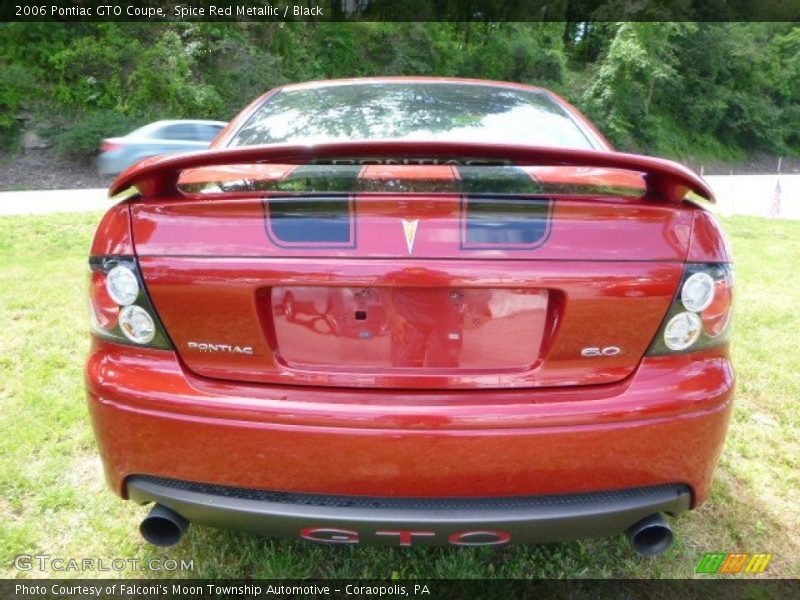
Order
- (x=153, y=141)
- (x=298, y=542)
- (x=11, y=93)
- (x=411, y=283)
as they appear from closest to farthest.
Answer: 1. (x=411, y=283)
2. (x=298, y=542)
3. (x=153, y=141)
4. (x=11, y=93)

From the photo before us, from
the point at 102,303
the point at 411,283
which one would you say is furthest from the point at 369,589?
the point at 102,303

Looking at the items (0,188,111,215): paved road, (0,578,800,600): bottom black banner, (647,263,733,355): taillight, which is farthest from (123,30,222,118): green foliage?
(647,263,733,355): taillight

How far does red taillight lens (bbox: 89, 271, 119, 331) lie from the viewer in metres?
1.49

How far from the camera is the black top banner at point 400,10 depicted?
19.1 meters

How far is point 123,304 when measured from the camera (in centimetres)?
147

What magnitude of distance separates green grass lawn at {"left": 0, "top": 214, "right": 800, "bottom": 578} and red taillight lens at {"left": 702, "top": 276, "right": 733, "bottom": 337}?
94 cm

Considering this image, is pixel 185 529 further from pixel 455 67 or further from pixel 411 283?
pixel 455 67

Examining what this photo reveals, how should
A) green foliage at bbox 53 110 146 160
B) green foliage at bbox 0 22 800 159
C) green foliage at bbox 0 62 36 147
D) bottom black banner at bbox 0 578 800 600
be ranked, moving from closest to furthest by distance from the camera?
bottom black banner at bbox 0 578 800 600
green foliage at bbox 53 110 146 160
green foliage at bbox 0 62 36 147
green foliage at bbox 0 22 800 159

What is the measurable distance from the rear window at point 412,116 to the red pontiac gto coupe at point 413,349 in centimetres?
76

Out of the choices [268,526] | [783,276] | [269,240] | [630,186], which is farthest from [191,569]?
[783,276]

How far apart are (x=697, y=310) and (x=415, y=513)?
878 mm

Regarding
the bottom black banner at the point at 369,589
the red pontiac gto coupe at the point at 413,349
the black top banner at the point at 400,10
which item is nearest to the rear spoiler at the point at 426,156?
the red pontiac gto coupe at the point at 413,349

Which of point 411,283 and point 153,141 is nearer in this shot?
point 411,283

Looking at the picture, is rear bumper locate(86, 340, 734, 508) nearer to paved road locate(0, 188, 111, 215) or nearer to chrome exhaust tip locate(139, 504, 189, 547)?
chrome exhaust tip locate(139, 504, 189, 547)
